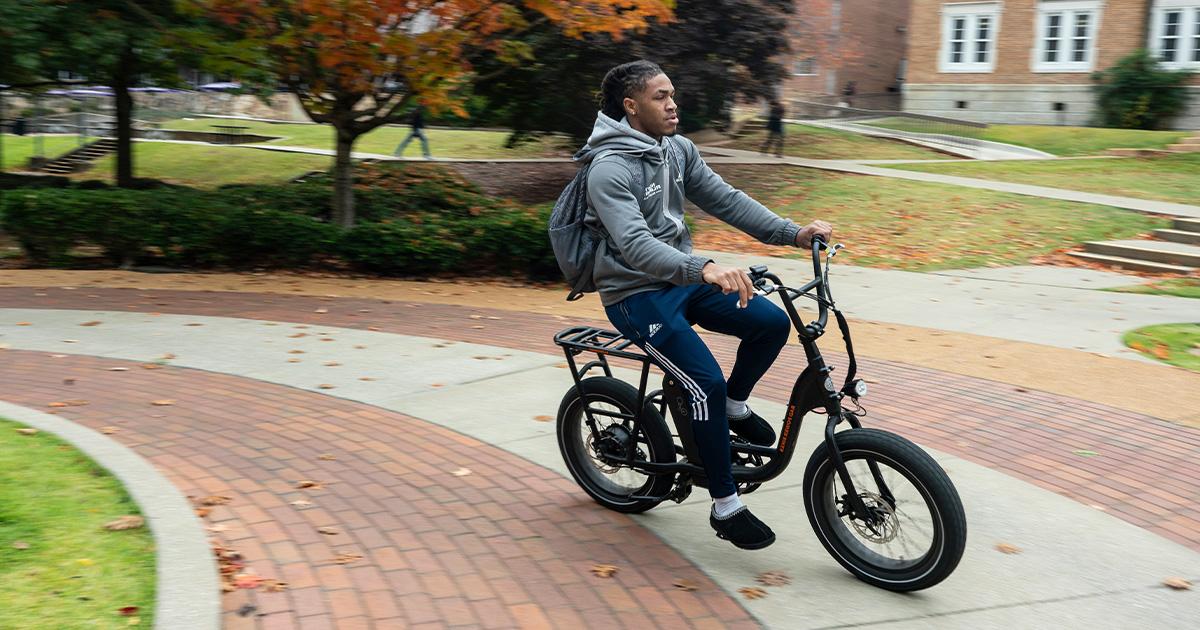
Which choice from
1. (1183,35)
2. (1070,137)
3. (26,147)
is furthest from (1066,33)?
(26,147)

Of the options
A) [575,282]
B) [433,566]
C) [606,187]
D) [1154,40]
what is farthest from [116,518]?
[1154,40]

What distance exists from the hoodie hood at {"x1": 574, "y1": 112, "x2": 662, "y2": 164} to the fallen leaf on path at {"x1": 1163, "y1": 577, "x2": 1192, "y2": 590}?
2.61m

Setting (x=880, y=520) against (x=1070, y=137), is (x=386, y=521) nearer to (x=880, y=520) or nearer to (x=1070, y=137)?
(x=880, y=520)

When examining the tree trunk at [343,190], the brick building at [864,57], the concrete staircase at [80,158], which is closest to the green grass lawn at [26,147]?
the concrete staircase at [80,158]

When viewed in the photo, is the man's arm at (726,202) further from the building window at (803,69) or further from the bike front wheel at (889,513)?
the building window at (803,69)

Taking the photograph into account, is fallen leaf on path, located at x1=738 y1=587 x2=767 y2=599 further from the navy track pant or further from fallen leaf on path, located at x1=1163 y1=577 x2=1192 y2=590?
fallen leaf on path, located at x1=1163 y1=577 x2=1192 y2=590

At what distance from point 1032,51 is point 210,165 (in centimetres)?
2728

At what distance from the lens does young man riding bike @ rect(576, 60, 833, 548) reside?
162 inches

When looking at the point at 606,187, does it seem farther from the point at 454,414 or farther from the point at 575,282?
the point at 454,414

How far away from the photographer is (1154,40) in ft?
109

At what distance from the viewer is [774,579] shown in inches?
165

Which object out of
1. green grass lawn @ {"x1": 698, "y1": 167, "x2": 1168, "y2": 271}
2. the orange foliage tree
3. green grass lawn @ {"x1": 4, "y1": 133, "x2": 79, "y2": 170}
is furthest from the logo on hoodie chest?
green grass lawn @ {"x1": 4, "y1": 133, "x2": 79, "y2": 170}

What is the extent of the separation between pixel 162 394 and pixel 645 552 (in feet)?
11.8

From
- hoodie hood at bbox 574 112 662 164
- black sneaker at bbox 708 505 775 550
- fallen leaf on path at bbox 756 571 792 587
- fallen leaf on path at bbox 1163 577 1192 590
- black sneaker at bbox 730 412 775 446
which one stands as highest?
hoodie hood at bbox 574 112 662 164
